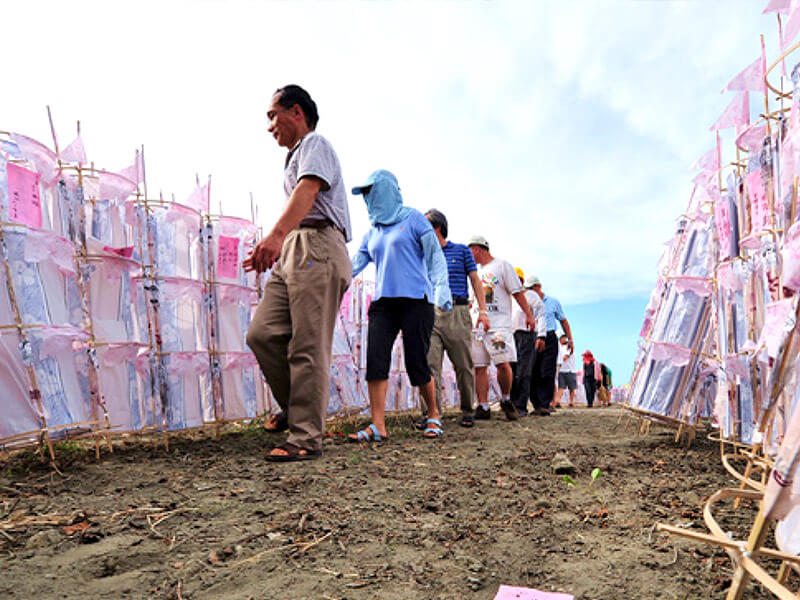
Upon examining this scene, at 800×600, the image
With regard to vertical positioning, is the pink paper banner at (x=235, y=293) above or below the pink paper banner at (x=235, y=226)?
below

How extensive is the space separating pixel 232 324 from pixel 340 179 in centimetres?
129

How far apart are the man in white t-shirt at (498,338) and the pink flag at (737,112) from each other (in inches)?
118

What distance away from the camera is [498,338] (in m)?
5.11

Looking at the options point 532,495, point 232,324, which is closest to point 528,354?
point 232,324

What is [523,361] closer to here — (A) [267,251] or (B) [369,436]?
(B) [369,436]

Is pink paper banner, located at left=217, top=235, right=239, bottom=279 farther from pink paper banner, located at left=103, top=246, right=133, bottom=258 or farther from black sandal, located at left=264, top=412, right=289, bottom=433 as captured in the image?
black sandal, located at left=264, top=412, right=289, bottom=433

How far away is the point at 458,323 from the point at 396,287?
4.12 feet

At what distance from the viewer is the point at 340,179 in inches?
111

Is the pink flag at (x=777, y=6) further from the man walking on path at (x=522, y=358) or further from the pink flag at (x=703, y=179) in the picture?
the man walking on path at (x=522, y=358)

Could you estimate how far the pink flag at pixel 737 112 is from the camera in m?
2.22

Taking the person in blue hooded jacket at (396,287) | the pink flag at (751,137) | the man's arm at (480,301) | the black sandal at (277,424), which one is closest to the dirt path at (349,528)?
the black sandal at (277,424)

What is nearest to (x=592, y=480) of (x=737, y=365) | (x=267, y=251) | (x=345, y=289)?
(x=737, y=365)

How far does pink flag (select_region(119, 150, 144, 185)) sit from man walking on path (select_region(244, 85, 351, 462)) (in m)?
0.85

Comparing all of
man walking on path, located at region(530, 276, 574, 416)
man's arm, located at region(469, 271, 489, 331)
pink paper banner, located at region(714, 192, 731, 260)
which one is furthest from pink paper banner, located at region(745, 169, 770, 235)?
man walking on path, located at region(530, 276, 574, 416)
